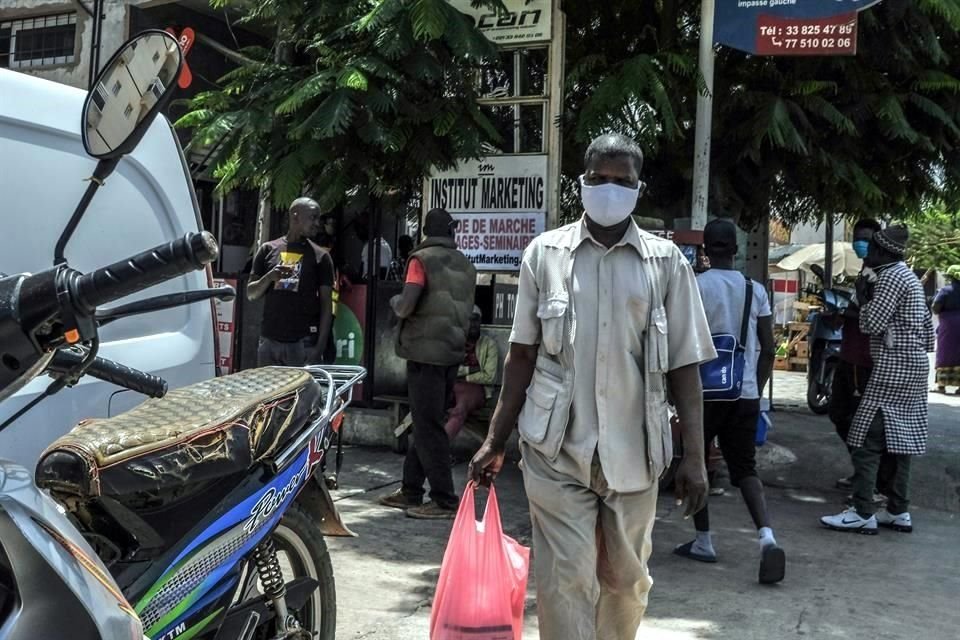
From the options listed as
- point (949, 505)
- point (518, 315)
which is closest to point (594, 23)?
point (949, 505)

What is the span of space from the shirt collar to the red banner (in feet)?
12.7

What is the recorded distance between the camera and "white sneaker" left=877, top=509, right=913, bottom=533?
21.1 feet

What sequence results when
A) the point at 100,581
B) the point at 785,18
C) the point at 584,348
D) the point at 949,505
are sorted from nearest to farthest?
the point at 100,581
the point at 584,348
the point at 785,18
the point at 949,505

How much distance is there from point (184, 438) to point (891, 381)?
192 inches

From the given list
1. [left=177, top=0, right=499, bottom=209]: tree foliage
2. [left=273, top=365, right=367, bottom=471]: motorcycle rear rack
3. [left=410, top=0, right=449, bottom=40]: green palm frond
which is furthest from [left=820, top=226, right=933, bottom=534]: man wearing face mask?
[left=273, top=365, right=367, bottom=471]: motorcycle rear rack

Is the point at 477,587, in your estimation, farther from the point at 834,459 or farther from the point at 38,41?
the point at 38,41

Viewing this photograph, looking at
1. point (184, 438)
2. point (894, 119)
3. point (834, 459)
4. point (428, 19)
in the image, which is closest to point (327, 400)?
point (184, 438)

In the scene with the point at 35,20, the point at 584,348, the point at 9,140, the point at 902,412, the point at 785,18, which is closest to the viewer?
the point at 9,140

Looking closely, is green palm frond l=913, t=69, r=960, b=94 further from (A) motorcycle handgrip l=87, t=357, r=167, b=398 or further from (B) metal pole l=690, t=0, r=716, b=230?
(A) motorcycle handgrip l=87, t=357, r=167, b=398

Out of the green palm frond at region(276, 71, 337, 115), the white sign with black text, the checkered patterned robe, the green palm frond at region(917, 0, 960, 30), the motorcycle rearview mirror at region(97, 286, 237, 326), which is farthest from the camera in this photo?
the white sign with black text

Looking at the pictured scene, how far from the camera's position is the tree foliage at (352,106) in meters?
6.41

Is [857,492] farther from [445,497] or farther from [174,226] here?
[174,226]

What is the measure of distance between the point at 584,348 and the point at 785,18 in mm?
4295

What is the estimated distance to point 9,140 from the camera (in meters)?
2.95
